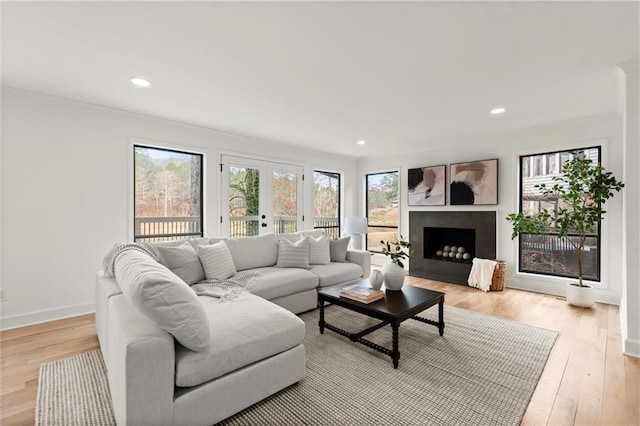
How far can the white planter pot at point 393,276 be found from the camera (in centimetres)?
283

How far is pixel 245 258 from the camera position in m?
3.47

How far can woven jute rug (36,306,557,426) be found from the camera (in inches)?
66.5

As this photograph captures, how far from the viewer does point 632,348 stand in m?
2.37

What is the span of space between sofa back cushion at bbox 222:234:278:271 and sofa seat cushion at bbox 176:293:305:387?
1207mm

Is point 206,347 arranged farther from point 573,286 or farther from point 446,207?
point 446,207

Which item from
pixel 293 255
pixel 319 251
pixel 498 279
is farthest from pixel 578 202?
pixel 293 255

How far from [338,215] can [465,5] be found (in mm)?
4997

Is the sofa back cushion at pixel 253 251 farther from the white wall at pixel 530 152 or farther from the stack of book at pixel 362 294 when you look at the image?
the white wall at pixel 530 152

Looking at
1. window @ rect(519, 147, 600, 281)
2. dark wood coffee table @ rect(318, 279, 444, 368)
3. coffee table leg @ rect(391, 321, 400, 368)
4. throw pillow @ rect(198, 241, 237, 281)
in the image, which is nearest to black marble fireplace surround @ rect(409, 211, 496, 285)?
window @ rect(519, 147, 600, 281)

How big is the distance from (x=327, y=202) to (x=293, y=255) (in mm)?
2766

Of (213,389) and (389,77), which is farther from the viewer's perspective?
(389,77)


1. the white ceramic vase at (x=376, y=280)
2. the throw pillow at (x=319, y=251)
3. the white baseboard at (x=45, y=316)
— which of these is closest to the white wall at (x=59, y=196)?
the white baseboard at (x=45, y=316)

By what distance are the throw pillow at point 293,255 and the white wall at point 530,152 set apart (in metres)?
2.62

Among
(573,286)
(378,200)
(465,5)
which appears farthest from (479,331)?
(378,200)
